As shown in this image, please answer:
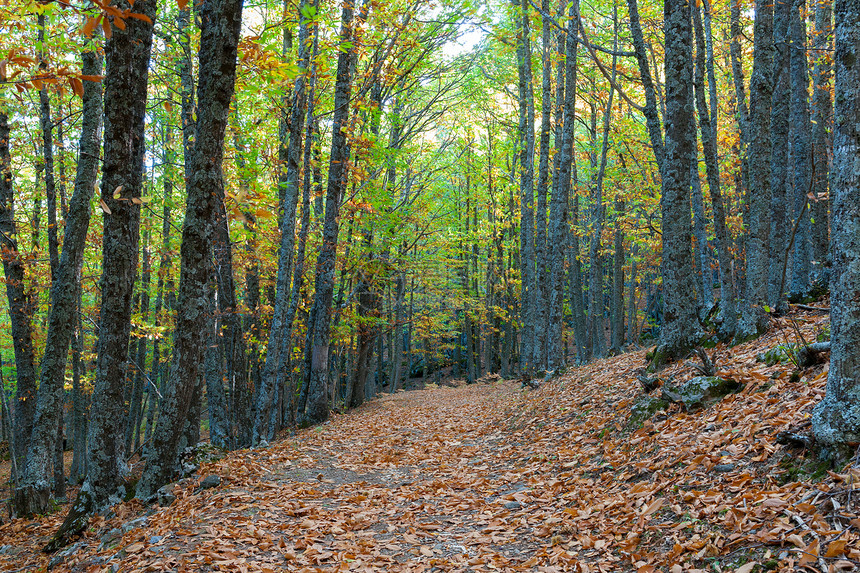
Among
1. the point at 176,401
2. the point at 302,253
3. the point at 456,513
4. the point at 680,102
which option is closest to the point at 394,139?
the point at 302,253

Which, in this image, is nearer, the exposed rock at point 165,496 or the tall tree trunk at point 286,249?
the exposed rock at point 165,496

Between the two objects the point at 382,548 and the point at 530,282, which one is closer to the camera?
the point at 382,548

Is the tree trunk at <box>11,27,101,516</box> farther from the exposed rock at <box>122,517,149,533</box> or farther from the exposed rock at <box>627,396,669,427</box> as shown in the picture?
the exposed rock at <box>627,396,669,427</box>

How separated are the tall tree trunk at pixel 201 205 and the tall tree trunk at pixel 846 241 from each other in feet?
18.4

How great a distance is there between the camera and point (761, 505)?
10.1 ft

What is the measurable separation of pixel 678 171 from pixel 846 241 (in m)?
4.39

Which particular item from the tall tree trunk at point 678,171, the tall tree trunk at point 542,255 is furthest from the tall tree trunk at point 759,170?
the tall tree trunk at point 542,255

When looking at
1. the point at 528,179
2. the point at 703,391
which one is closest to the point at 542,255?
the point at 528,179

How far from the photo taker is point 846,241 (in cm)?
297

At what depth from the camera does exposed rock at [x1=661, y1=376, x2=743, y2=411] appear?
5.16 meters

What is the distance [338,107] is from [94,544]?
9143 mm

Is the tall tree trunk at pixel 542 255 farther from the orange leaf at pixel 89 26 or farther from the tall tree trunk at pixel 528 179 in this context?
the orange leaf at pixel 89 26

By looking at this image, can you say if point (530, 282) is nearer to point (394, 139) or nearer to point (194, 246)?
point (394, 139)

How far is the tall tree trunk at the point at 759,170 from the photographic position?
6891 mm
